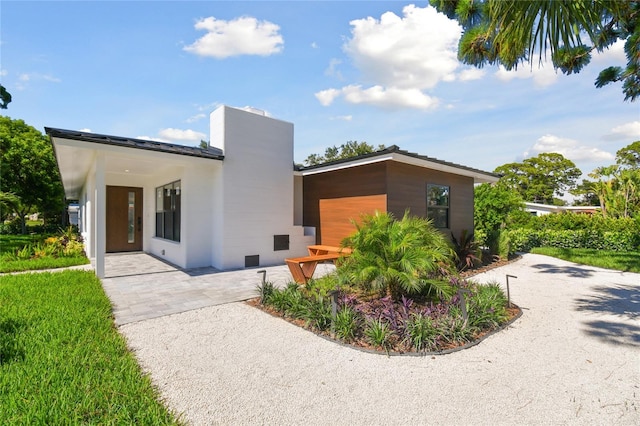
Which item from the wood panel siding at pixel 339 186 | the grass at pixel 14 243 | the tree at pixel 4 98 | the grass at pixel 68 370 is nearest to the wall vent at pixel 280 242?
the wood panel siding at pixel 339 186

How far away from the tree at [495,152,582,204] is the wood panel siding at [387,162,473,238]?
31.5 m

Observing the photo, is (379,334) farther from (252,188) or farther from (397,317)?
(252,188)

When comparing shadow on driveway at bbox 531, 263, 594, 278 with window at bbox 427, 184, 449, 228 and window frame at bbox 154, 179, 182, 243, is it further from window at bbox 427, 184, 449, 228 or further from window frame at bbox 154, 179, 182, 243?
window frame at bbox 154, 179, 182, 243

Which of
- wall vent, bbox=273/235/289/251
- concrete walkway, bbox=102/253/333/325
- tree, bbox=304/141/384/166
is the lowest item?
concrete walkway, bbox=102/253/333/325

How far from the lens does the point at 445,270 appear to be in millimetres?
5254

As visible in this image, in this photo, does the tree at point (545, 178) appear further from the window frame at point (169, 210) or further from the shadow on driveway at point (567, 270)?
the window frame at point (169, 210)

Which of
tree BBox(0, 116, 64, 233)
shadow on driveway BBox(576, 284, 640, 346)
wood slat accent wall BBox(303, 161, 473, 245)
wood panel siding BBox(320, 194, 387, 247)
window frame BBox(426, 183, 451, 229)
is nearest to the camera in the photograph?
shadow on driveway BBox(576, 284, 640, 346)

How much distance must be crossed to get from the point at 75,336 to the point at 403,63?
31.4ft

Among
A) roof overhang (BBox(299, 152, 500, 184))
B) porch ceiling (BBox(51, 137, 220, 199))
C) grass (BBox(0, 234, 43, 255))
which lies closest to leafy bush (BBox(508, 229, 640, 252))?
roof overhang (BBox(299, 152, 500, 184))

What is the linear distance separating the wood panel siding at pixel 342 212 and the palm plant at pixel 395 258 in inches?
137

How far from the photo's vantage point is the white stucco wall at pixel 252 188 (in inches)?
347

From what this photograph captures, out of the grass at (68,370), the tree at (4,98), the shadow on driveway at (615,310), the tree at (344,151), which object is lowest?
the shadow on driveway at (615,310)

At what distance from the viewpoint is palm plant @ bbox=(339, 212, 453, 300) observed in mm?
4551

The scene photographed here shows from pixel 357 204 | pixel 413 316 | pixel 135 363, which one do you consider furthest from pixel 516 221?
pixel 135 363
